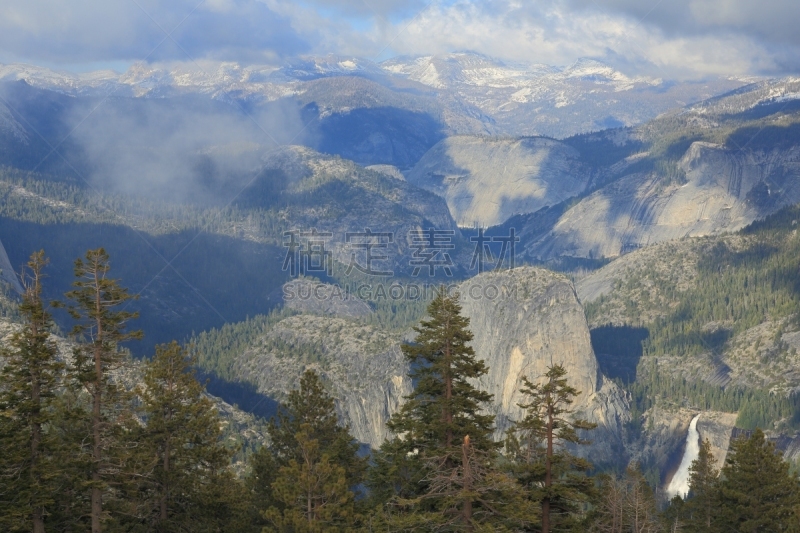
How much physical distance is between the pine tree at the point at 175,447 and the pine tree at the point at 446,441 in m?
12.2

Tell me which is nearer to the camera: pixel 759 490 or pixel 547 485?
pixel 547 485

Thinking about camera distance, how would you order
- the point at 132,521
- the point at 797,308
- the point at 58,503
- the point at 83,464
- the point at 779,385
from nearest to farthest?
the point at 83,464, the point at 58,503, the point at 132,521, the point at 779,385, the point at 797,308

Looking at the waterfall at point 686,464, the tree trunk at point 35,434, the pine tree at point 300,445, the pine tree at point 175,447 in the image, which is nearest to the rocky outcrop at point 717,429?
the waterfall at point 686,464

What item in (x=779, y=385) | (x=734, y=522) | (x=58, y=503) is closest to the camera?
(x=58, y=503)

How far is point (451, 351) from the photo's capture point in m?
43.4

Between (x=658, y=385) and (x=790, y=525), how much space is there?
129075mm

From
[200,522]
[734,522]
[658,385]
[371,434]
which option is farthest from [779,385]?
[200,522]

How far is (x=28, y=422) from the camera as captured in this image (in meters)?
41.6

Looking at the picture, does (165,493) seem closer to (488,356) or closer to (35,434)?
(35,434)

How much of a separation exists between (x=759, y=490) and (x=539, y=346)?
112 meters

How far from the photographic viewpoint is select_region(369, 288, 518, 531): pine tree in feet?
126

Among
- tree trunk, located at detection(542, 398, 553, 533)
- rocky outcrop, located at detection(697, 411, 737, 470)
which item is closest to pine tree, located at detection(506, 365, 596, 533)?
tree trunk, located at detection(542, 398, 553, 533)

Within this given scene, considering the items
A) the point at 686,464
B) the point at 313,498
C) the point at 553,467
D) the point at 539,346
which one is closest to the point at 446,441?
the point at 553,467

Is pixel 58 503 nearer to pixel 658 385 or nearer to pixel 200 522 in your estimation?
pixel 200 522
